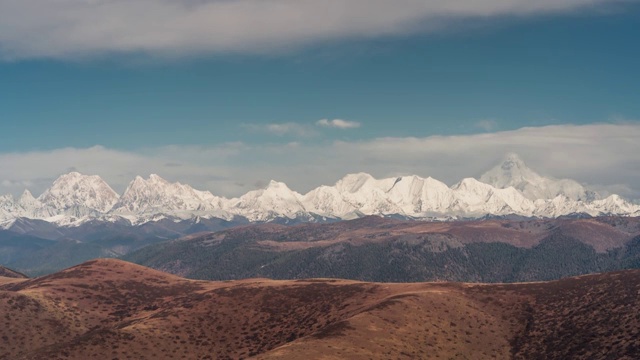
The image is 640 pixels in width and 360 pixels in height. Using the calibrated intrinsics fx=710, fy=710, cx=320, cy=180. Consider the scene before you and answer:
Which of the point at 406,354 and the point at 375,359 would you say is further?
the point at 406,354

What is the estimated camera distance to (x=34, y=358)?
7781 inches

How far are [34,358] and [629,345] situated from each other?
546 feet

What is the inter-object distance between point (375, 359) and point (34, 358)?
311ft

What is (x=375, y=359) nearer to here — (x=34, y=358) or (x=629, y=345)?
(x=629, y=345)

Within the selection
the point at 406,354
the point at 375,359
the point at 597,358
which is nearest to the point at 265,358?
the point at 375,359

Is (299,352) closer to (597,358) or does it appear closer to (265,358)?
(265,358)

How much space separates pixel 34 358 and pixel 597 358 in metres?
158

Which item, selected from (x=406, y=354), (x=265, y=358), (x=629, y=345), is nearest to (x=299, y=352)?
(x=265, y=358)

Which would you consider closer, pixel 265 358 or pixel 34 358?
pixel 265 358

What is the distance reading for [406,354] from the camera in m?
198

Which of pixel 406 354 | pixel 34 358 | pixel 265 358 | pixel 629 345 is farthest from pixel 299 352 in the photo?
pixel 629 345

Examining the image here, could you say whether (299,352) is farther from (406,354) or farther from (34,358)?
(34,358)

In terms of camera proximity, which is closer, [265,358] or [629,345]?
[265,358]

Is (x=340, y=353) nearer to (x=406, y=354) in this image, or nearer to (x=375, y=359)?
(x=375, y=359)
